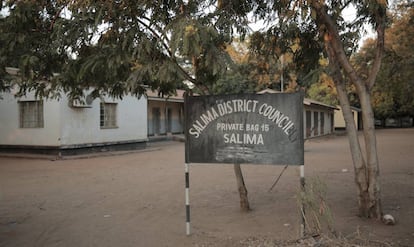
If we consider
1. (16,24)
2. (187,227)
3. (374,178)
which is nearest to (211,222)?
(187,227)

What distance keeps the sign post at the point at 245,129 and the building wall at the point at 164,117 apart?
2448 centimetres

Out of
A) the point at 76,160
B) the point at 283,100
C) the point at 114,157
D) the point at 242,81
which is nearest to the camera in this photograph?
Result: the point at 283,100

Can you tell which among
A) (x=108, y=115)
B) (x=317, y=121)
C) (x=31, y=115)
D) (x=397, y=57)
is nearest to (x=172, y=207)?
(x=397, y=57)

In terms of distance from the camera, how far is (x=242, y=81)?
41.5 metres

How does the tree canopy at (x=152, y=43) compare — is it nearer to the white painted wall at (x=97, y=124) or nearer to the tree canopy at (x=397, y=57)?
the tree canopy at (x=397, y=57)

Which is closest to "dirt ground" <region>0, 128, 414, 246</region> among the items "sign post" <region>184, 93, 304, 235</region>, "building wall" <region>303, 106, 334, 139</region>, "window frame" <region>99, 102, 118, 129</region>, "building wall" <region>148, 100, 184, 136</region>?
"sign post" <region>184, 93, 304, 235</region>

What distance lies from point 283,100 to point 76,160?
14.7 m

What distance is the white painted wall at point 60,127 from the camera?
66.2 ft

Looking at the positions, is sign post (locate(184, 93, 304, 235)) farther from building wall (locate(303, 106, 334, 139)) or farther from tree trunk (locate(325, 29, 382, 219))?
building wall (locate(303, 106, 334, 139))

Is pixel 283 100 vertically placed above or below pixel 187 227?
above

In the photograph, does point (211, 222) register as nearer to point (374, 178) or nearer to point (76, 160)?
point (374, 178)

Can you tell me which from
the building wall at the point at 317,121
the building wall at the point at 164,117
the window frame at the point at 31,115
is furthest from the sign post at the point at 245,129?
the building wall at the point at 317,121

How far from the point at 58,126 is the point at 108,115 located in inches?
141

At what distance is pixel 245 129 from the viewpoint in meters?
6.48
